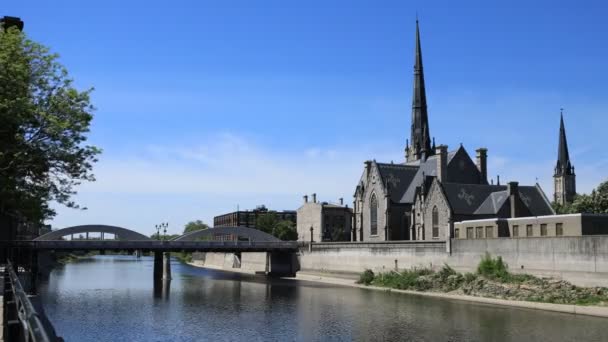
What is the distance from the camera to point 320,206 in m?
140

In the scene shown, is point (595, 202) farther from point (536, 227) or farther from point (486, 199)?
point (536, 227)

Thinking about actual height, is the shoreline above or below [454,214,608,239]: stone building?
below

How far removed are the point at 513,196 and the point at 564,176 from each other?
258 feet

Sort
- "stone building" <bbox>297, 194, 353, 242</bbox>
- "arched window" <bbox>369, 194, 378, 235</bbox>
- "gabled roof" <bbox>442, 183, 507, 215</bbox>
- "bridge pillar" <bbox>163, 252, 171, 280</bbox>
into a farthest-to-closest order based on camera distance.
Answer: "stone building" <bbox>297, 194, 353, 242</bbox> → "arched window" <bbox>369, 194, 378, 235</bbox> → "bridge pillar" <bbox>163, 252, 171, 280</bbox> → "gabled roof" <bbox>442, 183, 507, 215</bbox>

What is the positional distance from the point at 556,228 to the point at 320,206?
266 ft

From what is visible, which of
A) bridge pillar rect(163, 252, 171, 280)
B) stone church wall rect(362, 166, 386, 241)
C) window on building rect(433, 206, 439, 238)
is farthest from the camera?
stone church wall rect(362, 166, 386, 241)

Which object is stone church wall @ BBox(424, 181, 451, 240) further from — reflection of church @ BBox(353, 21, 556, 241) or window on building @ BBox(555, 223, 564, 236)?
window on building @ BBox(555, 223, 564, 236)

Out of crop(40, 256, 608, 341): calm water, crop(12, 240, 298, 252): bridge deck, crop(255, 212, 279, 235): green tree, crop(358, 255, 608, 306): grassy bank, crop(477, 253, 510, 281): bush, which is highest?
crop(255, 212, 279, 235): green tree

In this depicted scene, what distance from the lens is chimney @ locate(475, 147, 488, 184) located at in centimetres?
10044

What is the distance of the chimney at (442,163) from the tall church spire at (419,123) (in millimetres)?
22615

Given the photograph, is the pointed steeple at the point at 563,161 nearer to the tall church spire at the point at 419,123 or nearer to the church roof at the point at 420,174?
the tall church spire at the point at 419,123

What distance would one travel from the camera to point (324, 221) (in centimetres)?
14425

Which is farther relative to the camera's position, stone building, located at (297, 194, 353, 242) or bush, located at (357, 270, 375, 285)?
stone building, located at (297, 194, 353, 242)

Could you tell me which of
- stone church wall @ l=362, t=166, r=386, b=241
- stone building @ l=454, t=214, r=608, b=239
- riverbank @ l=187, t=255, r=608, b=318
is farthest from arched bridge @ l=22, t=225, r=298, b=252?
stone building @ l=454, t=214, r=608, b=239
